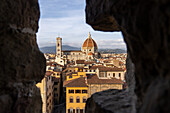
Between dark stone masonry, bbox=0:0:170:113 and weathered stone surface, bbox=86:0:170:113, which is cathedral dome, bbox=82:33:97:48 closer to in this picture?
dark stone masonry, bbox=0:0:170:113

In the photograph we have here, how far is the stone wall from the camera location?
2688 mm

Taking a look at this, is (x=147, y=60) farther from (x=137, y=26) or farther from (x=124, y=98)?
(x=124, y=98)

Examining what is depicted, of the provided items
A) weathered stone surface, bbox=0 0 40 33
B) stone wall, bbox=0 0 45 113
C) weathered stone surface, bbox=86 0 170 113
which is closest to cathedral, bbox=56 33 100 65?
weathered stone surface, bbox=0 0 40 33

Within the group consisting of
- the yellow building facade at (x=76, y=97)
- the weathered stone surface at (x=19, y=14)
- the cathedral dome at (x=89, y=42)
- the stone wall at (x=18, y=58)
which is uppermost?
the cathedral dome at (x=89, y=42)

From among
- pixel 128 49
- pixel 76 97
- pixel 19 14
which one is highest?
pixel 19 14

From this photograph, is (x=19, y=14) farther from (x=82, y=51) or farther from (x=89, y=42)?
Result: (x=89, y=42)

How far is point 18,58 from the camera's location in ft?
9.39

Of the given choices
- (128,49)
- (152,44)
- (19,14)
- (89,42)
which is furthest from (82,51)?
(152,44)

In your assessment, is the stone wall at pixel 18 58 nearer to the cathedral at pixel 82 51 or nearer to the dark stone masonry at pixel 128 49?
the dark stone masonry at pixel 128 49

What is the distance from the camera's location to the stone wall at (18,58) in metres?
2.69

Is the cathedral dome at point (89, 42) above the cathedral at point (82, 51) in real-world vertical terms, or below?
above

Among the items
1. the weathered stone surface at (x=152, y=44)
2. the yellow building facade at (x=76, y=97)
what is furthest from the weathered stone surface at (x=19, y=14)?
the yellow building facade at (x=76, y=97)

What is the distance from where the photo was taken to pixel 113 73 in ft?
81.6

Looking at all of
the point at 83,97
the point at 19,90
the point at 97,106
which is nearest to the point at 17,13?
the point at 19,90
